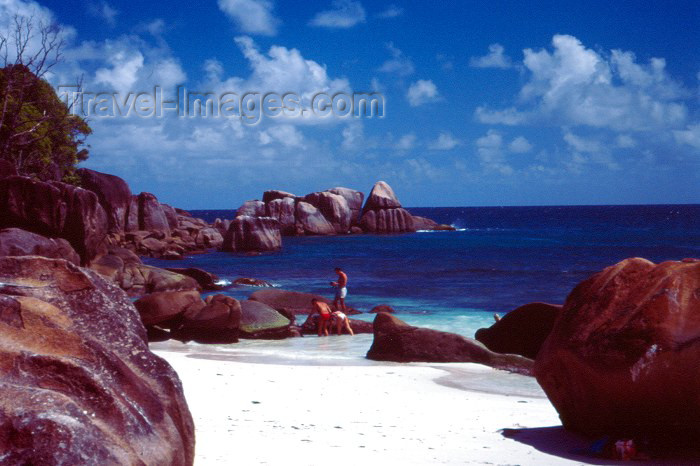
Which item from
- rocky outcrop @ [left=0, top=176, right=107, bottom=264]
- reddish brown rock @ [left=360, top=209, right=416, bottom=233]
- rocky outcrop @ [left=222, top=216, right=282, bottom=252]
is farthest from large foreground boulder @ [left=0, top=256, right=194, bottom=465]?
reddish brown rock @ [left=360, top=209, right=416, bottom=233]

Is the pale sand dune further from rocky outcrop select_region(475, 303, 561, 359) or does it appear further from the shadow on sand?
rocky outcrop select_region(475, 303, 561, 359)

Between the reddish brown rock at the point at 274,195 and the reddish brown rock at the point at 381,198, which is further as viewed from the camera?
the reddish brown rock at the point at 381,198

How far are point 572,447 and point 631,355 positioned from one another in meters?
0.94

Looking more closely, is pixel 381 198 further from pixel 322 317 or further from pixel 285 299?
pixel 322 317

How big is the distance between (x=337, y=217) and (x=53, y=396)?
6977 centimetres

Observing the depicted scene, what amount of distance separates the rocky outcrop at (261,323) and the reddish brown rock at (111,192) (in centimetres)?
2595

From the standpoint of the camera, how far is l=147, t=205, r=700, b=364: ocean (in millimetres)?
20225

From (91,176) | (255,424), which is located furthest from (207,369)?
(91,176)

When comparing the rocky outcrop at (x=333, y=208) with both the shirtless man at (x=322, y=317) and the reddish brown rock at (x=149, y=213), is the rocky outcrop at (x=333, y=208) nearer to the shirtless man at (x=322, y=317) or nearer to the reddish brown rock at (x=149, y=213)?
the reddish brown rock at (x=149, y=213)

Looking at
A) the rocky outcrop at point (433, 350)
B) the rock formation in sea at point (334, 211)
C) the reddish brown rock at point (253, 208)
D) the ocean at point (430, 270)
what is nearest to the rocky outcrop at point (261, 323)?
the ocean at point (430, 270)

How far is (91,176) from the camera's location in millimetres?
38469

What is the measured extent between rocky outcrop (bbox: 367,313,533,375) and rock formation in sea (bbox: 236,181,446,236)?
2150 inches

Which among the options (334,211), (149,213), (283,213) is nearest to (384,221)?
(334,211)

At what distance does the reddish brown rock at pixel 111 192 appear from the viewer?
3844 cm
